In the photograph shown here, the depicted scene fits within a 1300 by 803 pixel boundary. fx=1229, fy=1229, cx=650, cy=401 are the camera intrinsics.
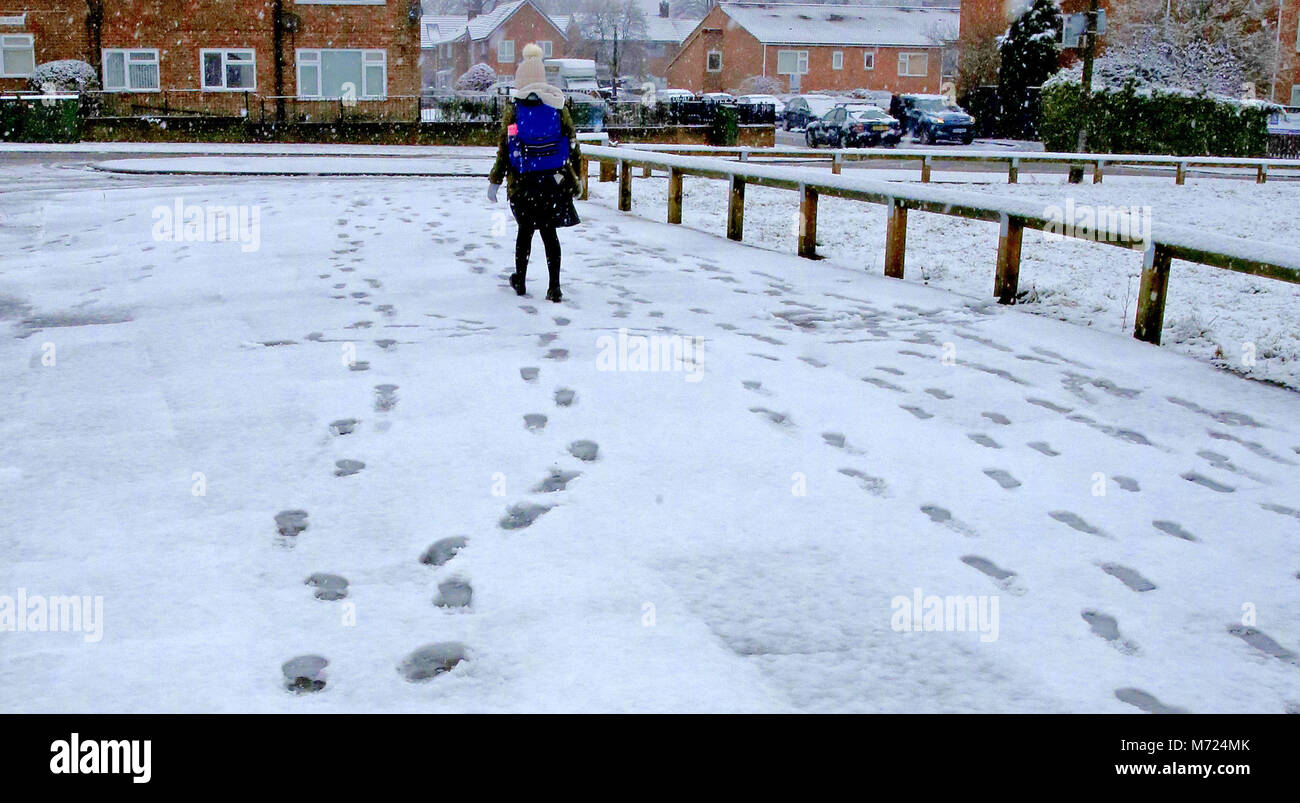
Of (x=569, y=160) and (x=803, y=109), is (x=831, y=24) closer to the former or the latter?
(x=803, y=109)

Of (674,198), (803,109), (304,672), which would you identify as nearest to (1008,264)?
(674,198)

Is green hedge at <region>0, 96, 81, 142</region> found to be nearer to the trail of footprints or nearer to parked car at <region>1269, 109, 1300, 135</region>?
the trail of footprints

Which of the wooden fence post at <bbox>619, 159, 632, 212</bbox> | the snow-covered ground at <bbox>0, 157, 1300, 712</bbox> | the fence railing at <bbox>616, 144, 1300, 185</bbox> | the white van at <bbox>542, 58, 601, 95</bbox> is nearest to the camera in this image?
the snow-covered ground at <bbox>0, 157, 1300, 712</bbox>

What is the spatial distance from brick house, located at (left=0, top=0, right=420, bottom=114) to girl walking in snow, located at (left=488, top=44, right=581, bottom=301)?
29653mm

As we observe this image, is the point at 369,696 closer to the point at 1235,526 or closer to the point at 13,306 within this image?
the point at 1235,526

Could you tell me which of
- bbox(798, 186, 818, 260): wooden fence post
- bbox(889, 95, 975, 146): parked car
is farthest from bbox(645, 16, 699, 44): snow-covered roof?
bbox(798, 186, 818, 260): wooden fence post

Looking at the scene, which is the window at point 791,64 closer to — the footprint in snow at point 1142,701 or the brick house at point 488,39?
the brick house at point 488,39

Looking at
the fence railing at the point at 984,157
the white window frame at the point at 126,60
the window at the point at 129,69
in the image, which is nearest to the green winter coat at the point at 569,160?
the fence railing at the point at 984,157

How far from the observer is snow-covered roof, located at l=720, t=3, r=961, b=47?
69438 millimetres

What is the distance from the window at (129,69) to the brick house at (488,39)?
145 ft

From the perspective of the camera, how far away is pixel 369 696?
10.6 ft

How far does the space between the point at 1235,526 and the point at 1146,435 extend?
4.07 ft

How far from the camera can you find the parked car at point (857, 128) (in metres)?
36.8
